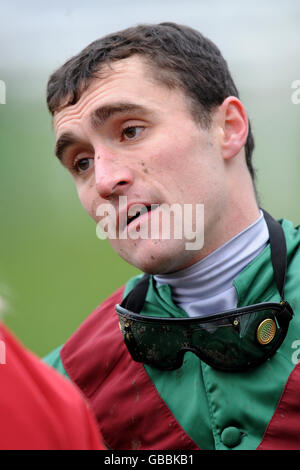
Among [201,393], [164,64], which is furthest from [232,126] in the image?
[201,393]

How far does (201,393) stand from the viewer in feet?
4.25

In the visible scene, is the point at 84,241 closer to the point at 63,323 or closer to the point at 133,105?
the point at 63,323

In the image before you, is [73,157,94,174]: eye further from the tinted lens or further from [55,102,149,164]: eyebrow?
the tinted lens

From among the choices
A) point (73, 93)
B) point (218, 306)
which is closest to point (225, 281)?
point (218, 306)

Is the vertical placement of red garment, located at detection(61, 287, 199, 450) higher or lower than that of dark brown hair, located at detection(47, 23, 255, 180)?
lower

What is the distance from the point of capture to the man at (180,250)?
4.10 feet

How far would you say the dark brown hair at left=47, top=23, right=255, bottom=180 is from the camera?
142cm

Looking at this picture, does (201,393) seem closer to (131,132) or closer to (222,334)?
(222,334)

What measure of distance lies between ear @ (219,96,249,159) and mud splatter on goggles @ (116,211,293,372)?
0.77 feet

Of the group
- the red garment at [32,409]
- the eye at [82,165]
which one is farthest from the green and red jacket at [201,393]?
the red garment at [32,409]

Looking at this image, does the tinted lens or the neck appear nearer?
the tinted lens

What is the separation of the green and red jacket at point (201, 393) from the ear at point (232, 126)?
9.0 inches

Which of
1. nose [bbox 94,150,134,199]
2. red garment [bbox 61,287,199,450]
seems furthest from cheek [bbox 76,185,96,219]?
red garment [bbox 61,287,199,450]

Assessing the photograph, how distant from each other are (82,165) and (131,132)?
179 millimetres
